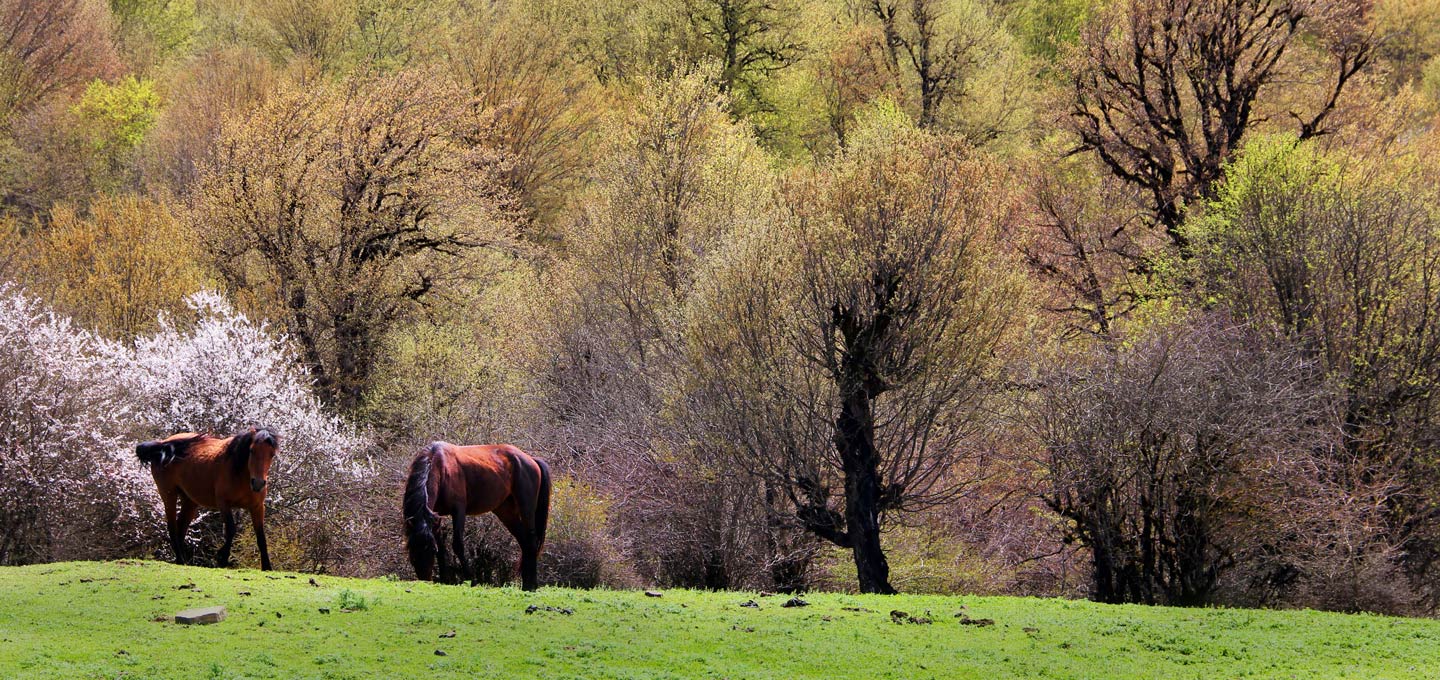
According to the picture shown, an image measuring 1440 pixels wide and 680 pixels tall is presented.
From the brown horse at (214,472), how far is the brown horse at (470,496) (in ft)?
10.9

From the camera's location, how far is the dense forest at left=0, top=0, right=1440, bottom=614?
2509 cm

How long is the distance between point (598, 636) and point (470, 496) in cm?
581

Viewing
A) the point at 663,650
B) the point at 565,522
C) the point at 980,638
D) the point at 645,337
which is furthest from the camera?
the point at 645,337

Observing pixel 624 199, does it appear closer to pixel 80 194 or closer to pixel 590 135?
pixel 590 135

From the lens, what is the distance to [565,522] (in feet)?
88.0

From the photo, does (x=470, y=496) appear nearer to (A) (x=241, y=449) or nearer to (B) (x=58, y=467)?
(A) (x=241, y=449)

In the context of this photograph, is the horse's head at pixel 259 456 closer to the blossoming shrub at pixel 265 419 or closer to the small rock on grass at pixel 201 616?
the small rock on grass at pixel 201 616

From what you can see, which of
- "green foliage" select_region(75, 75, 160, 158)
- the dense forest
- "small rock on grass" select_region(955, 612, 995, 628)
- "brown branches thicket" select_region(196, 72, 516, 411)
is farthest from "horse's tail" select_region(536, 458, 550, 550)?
"green foliage" select_region(75, 75, 160, 158)

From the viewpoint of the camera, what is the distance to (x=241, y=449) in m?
21.1

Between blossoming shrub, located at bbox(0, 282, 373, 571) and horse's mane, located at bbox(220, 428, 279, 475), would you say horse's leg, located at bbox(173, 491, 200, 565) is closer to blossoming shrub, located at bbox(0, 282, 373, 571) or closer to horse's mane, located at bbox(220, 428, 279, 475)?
horse's mane, located at bbox(220, 428, 279, 475)

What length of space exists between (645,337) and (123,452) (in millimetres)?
17507

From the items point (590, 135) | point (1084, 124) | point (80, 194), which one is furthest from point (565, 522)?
point (80, 194)

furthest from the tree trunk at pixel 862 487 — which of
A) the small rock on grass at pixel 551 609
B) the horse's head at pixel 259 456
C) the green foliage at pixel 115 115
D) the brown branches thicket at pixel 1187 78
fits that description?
the green foliage at pixel 115 115

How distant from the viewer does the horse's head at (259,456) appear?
20781 mm
